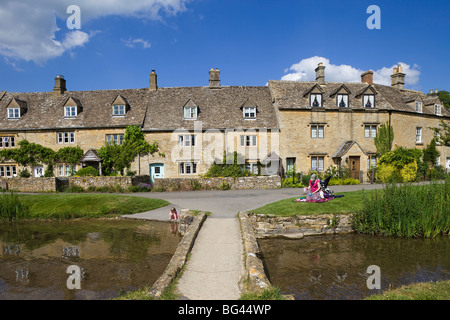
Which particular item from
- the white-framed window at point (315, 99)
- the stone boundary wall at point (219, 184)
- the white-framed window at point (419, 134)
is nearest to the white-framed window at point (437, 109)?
the white-framed window at point (419, 134)

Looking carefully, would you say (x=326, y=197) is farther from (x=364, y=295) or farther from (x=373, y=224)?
(x=364, y=295)

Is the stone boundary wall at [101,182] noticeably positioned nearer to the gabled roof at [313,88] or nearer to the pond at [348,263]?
the pond at [348,263]

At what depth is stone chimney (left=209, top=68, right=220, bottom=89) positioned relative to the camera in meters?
33.3

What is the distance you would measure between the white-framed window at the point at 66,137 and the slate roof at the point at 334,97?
74.5 ft

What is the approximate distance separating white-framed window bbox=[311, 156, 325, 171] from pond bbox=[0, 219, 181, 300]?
19893 millimetres

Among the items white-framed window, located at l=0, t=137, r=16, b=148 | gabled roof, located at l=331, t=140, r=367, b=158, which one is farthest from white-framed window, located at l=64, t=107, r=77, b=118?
gabled roof, located at l=331, t=140, r=367, b=158

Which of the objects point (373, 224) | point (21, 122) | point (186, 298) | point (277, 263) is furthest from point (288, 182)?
point (21, 122)

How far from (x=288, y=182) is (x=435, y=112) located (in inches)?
885

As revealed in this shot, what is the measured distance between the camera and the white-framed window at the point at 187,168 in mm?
28844

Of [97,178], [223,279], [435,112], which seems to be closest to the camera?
[223,279]

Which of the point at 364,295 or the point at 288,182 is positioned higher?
the point at 288,182

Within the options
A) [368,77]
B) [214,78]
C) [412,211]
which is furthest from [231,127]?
[412,211]

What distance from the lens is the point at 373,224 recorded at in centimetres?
1275

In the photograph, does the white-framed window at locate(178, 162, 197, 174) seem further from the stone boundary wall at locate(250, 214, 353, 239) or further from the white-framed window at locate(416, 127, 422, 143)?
the white-framed window at locate(416, 127, 422, 143)
